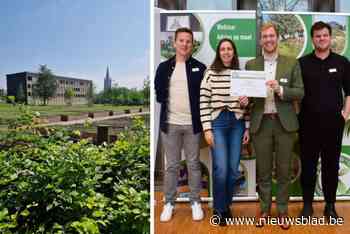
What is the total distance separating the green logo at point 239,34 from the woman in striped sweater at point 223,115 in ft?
0.11

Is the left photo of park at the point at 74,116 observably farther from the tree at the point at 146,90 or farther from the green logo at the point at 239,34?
the green logo at the point at 239,34

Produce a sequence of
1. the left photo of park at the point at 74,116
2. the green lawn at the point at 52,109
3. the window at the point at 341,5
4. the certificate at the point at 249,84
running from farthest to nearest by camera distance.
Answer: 1. the green lawn at the point at 52,109
2. the left photo of park at the point at 74,116
3. the window at the point at 341,5
4. the certificate at the point at 249,84

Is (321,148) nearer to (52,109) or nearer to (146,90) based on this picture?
(146,90)

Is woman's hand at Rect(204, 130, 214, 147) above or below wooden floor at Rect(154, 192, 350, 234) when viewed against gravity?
above

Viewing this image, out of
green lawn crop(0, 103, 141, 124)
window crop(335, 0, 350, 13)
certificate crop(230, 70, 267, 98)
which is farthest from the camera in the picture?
green lawn crop(0, 103, 141, 124)

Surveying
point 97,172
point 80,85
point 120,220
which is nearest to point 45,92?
point 80,85

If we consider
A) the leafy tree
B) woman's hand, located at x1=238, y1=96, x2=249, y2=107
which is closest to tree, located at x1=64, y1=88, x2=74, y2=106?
the leafy tree

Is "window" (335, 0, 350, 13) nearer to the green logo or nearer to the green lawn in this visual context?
the green logo

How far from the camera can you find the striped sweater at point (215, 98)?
2.16 metres

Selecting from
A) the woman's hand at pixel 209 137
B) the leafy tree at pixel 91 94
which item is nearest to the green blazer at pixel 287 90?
the woman's hand at pixel 209 137

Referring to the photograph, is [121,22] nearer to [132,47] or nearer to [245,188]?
[132,47]

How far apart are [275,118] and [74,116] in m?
1.26

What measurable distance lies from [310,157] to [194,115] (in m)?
0.73

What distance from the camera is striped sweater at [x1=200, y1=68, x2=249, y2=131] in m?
2.16
